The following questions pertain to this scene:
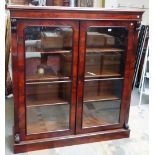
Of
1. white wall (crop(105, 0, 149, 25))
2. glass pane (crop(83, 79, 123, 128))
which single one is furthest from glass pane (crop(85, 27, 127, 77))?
white wall (crop(105, 0, 149, 25))

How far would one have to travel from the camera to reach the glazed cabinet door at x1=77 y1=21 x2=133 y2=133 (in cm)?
217

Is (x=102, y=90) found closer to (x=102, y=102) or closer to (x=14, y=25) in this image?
(x=102, y=102)

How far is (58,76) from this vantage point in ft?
7.39

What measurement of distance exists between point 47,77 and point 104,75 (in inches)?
23.0

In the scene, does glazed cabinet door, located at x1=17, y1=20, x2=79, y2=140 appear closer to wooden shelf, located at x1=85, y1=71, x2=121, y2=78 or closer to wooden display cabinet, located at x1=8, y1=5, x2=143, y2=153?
wooden display cabinet, located at x1=8, y1=5, x2=143, y2=153

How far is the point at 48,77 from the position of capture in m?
2.23

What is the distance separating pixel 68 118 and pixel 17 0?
230 centimetres

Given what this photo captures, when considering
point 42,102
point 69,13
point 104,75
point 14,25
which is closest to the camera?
point 14,25

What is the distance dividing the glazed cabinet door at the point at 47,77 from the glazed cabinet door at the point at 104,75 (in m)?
0.09

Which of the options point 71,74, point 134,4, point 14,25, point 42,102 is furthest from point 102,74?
point 134,4

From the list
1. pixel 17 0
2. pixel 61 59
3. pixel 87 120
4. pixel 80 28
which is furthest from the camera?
pixel 17 0

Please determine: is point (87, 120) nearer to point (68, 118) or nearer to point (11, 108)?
point (68, 118)

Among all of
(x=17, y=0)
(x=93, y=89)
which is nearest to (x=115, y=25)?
(x=93, y=89)

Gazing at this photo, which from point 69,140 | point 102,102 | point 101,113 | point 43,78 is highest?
point 43,78
